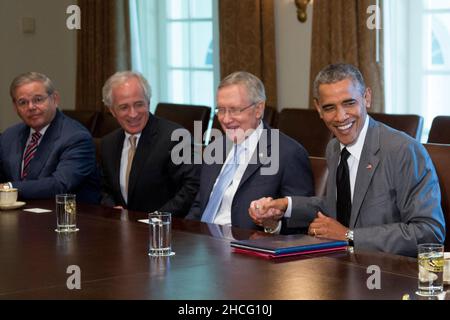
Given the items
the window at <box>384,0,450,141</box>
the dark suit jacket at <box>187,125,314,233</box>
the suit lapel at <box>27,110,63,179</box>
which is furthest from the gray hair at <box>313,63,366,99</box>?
the window at <box>384,0,450,141</box>

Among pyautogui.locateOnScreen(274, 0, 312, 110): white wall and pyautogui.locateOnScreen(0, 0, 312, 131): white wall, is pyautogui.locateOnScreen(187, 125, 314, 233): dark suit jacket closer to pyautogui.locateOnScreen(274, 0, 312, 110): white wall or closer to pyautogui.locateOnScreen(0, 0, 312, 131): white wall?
pyautogui.locateOnScreen(274, 0, 312, 110): white wall

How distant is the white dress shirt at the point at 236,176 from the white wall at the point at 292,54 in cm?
278

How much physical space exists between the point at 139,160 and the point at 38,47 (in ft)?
14.9

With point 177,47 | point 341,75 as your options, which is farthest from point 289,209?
point 177,47

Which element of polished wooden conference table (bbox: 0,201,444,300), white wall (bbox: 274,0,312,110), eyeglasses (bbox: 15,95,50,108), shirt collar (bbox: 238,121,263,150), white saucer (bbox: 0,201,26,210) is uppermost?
white wall (bbox: 274,0,312,110)

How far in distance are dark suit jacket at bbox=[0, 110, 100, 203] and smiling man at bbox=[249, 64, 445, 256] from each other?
1.41 m

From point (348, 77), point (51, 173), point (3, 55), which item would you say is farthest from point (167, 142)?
point (3, 55)

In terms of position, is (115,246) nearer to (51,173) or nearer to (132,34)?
(51,173)

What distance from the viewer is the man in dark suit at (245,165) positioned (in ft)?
12.3

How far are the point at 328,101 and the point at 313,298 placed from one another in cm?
130

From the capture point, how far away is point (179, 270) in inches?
102

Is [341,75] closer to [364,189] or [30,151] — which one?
[364,189]

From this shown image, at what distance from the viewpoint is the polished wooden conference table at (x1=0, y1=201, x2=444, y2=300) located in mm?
2322

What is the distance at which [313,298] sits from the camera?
7.33 feet
